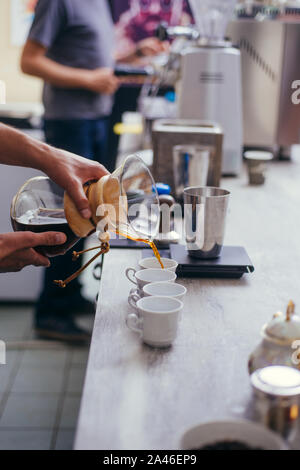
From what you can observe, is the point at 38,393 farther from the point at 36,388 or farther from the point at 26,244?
the point at 26,244

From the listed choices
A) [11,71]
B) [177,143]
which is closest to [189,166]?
[177,143]

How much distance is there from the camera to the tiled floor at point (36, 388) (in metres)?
2.13

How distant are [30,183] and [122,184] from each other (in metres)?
0.25

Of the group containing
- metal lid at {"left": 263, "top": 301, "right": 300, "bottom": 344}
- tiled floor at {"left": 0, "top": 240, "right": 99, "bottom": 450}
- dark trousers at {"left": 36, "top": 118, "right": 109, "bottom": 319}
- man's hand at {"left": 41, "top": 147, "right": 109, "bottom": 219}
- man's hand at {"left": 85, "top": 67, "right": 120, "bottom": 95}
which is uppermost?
man's hand at {"left": 85, "top": 67, "right": 120, "bottom": 95}

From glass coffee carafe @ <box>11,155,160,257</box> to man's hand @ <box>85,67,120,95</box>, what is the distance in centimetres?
145

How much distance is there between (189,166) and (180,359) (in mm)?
1061

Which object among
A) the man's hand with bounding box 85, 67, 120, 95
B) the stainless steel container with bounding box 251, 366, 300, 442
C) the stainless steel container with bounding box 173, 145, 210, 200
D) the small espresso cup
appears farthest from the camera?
Answer: the man's hand with bounding box 85, 67, 120, 95

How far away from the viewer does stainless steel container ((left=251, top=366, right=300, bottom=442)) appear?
0.72m

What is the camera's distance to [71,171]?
1.20 m

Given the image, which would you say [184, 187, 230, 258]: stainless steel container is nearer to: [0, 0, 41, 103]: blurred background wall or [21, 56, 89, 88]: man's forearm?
[21, 56, 89, 88]: man's forearm

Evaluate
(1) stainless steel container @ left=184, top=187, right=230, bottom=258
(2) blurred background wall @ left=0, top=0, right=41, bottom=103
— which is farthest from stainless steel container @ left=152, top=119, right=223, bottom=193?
(2) blurred background wall @ left=0, top=0, right=41, bottom=103

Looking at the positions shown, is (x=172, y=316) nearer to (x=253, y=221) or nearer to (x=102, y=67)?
(x=253, y=221)

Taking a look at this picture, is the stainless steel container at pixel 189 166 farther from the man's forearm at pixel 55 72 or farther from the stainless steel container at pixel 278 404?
the stainless steel container at pixel 278 404

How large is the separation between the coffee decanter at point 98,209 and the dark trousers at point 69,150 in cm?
147
